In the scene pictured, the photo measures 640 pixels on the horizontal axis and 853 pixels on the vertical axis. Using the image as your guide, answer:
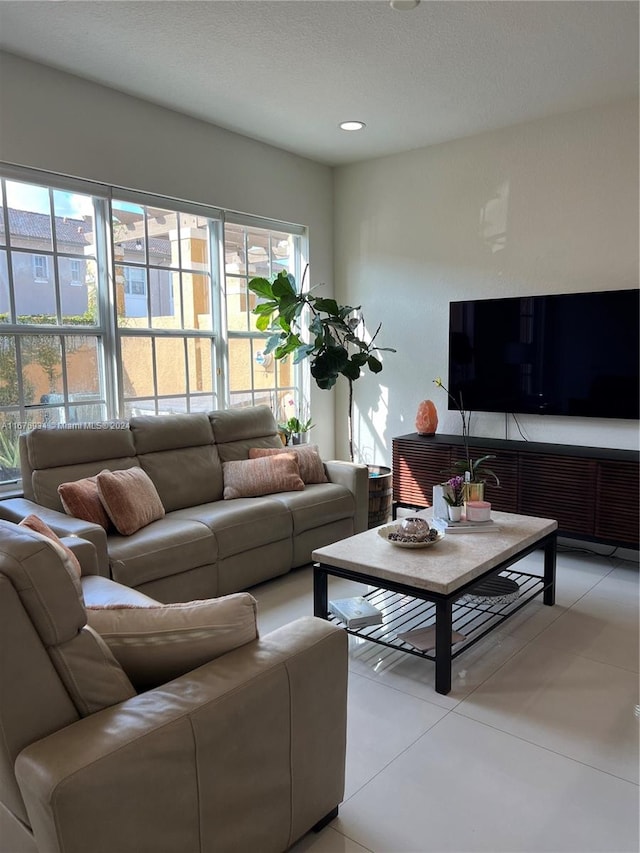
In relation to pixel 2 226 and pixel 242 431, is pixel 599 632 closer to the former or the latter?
pixel 242 431

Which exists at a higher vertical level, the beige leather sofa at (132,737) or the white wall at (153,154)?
the white wall at (153,154)

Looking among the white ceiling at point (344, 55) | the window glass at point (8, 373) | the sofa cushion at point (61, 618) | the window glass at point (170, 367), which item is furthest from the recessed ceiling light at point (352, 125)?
the sofa cushion at point (61, 618)

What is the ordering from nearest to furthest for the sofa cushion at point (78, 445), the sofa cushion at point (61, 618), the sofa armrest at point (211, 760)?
1. the sofa armrest at point (211, 760)
2. the sofa cushion at point (61, 618)
3. the sofa cushion at point (78, 445)

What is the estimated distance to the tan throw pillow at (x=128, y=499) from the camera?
3055 mm

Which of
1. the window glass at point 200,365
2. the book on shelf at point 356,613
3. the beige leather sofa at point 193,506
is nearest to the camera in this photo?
the book on shelf at point 356,613

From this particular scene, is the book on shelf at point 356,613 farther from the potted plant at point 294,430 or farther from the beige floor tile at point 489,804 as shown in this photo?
the potted plant at point 294,430

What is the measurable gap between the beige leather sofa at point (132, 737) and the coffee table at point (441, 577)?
36.9 inches

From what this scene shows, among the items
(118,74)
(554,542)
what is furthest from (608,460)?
(118,74)

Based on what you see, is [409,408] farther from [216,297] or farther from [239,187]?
[239,187]

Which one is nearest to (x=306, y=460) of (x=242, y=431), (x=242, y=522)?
(x=242, y=431)

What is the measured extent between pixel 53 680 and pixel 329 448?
4292 mm

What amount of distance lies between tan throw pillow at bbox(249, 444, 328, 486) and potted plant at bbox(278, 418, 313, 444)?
44 centimetres

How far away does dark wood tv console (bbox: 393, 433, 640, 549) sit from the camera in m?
3.58

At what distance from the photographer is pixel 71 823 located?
1122mm
